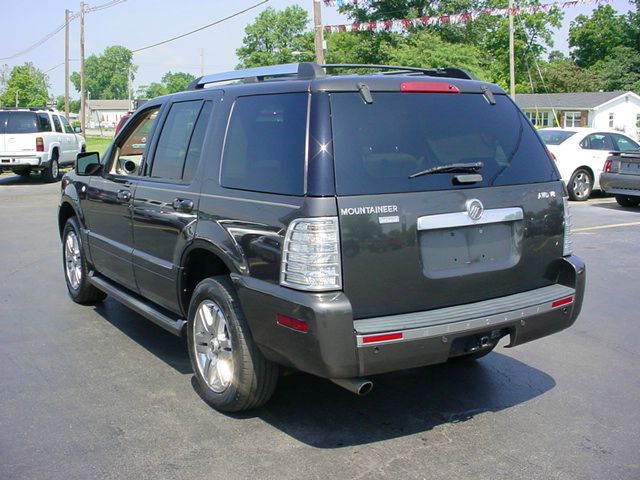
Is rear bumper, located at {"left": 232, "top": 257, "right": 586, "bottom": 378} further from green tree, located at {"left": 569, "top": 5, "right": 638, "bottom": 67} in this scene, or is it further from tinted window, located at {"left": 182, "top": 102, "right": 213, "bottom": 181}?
green tree, located at {"left": 569, "top": 5, "right": 638, "bottom": 67}

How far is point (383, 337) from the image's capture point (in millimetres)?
3512

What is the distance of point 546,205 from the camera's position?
13.9 feet

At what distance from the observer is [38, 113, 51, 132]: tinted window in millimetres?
20608

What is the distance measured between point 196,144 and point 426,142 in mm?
1578

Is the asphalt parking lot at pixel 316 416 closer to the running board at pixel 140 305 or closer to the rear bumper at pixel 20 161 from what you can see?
the running board at pixel 140 305

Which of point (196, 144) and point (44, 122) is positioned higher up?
point (44, 122)

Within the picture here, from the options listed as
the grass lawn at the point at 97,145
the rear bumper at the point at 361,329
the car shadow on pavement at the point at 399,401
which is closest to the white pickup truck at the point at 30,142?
the grass lawn at the point at 97,145

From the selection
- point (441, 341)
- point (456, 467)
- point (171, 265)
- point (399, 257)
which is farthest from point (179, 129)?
point (456, 467)

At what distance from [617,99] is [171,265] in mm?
64864

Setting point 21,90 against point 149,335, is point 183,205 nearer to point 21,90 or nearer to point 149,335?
point 149,335

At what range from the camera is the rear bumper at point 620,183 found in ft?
46.3

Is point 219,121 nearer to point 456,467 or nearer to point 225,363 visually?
point 225,363

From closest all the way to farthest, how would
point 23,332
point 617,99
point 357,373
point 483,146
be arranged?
point 357,373 < point 483,146 < point 23,332 < point 617,99

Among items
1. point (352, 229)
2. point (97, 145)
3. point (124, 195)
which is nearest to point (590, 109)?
point (97, 145)
